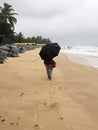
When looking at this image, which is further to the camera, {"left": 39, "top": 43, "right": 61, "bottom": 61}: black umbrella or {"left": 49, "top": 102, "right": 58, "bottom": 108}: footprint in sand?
{"left": 39, "top": 43, "right": 61, "bottom": 61}: black umbrella

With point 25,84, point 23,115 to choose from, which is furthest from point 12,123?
point 25,84

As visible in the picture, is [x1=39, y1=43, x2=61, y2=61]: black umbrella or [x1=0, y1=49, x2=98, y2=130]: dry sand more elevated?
[x1=39, y1=43, x2=61, y2=61]: black umbrella

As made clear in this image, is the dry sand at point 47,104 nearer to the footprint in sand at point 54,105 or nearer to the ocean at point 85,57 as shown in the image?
the footprint in sand at point 54,105

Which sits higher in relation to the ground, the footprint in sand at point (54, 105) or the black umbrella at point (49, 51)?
the black umbrella at point (49, 51)

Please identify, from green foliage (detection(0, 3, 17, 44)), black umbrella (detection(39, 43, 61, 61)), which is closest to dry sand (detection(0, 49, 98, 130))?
black umbrella (detection(39, 43, 61, 61))

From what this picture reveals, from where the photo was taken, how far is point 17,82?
383 inches

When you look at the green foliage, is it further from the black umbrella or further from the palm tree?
the black umbrella

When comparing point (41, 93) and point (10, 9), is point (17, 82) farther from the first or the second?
point (10, 9)

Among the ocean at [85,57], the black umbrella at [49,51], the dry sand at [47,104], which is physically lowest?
the ocean at [85,57]

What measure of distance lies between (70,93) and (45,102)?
1435 mm

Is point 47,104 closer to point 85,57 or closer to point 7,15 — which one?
point 85,57

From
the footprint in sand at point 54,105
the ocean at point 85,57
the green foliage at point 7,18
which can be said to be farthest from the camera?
the green foliage at point 7,18

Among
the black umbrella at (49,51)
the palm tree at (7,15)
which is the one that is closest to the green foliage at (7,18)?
the palm tree at (7,15)

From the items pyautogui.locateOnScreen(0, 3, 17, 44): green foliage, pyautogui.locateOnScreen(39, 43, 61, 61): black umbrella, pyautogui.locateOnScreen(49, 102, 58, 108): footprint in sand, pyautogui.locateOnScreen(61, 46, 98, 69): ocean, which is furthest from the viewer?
pyautogui.locateOnScreen(0, 3, 17, 44): green foliage
